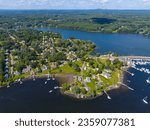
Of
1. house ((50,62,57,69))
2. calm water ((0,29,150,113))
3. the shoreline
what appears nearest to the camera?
calm water ((0,29,150,113))

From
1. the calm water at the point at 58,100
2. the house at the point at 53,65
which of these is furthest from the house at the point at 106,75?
the house at the point at 53,65

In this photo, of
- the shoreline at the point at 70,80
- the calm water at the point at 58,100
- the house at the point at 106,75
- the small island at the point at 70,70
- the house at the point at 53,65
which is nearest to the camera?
the calm water at the point at 58,100


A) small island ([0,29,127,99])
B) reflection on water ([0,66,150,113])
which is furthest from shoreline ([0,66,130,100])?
reflection on water ([0,66,150,113])

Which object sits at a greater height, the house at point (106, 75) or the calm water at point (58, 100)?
the house at point (106, 75)

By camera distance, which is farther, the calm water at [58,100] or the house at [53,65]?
the house at [53,65]

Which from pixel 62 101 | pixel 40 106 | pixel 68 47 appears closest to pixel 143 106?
pixel 62 101

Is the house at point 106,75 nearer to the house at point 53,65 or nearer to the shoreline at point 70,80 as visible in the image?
the shoreline at point 70,80

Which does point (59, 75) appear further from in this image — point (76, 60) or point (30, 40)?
point (30, 40)

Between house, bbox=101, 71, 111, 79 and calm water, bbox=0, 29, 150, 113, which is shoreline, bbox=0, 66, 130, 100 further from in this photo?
house, bbox=101, 71, 111, 79

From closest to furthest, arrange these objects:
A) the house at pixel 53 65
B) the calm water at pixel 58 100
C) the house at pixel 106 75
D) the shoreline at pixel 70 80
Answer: the calm water at pixel 58 100 < the shoreline at pixel 70 80 < the house at pixel 106 75 < the house at pixel 53 65

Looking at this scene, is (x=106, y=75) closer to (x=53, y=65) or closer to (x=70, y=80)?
(x=70, y=80)

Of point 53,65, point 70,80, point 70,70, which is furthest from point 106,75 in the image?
point 53,65
